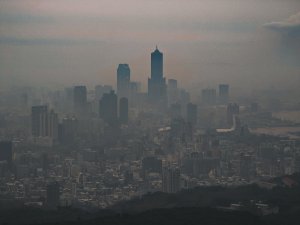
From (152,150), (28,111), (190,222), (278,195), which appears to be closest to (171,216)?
(190,222)

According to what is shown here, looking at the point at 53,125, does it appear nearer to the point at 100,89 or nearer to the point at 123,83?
the point at 100,89

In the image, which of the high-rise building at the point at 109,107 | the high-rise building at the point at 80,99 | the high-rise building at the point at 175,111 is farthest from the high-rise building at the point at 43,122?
the high-rise building at the point at 175,111

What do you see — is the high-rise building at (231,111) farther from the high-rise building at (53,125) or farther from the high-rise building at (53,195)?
the high-rise building at (53,195)

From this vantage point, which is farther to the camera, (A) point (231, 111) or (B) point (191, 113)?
(B) point (191, 113)

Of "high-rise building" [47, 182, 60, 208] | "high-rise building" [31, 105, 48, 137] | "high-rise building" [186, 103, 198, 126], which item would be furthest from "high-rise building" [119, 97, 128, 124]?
"high-rise building" [47, 182, 60, 208]

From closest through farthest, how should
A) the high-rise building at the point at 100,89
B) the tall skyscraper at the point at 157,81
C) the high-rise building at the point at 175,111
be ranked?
1. the tall skyscraper at the point at 157,81
2. the high-rise building at the point at 175,111
3. the high-rise building at the point at 100,89

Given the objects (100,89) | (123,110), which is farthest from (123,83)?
(123,110)

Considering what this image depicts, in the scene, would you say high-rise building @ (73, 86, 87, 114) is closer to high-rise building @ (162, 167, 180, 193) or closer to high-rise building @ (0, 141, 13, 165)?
high-rise building @ (0, 141, 13, 165)
